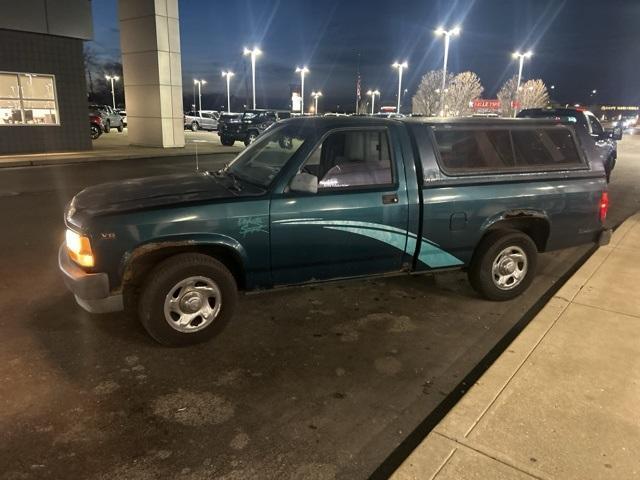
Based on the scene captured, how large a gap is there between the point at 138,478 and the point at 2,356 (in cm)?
Result: 197

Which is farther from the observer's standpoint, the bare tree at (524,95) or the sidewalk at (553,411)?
the bare tree at (524,95)

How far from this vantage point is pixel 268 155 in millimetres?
4832

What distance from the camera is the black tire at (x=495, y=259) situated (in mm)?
5062

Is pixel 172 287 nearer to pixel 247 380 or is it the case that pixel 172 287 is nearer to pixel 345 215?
pixel 247 380

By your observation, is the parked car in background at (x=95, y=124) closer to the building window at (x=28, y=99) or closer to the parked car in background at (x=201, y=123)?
the building window at (x=28, y=99)

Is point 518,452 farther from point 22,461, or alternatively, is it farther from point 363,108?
point 363,108

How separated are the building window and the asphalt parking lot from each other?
16873 mm

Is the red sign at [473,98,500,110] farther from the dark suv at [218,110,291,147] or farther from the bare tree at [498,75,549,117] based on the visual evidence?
the dark suv at [218,110,291,147]

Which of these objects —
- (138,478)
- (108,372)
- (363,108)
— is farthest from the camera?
(363,108)

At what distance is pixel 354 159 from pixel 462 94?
6440 cm

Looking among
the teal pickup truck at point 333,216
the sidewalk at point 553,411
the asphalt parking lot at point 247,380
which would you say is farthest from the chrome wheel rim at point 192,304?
the sidewalk at point 553,411

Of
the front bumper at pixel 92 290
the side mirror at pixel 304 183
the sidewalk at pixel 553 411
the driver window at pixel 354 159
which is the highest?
the driver window at pixel 354 159

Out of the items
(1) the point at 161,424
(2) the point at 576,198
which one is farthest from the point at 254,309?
(2) the point at 576,198

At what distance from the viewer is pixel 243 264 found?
13.7ft
